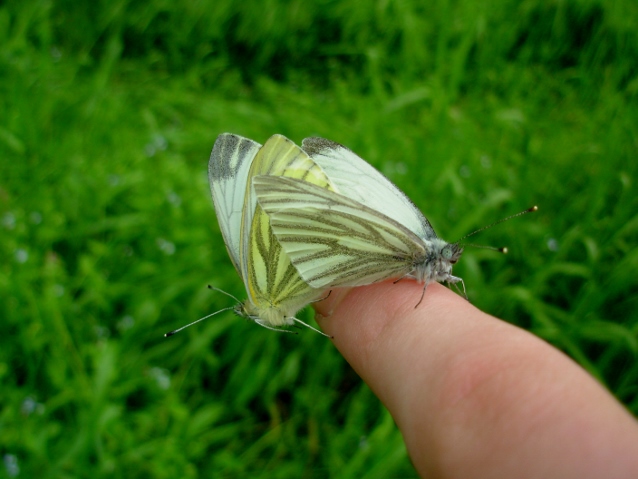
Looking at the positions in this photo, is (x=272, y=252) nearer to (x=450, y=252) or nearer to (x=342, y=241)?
(x=342, y=241)

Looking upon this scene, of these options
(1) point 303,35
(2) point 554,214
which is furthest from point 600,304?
(1) point 303,35

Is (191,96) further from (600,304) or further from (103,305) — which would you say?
(600,304)

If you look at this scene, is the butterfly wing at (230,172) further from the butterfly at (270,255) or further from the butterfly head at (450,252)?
the butterfly head at (450,252)

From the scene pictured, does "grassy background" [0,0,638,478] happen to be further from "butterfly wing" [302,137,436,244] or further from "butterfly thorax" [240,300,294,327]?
"butterfly wing" [302,137,436,244]

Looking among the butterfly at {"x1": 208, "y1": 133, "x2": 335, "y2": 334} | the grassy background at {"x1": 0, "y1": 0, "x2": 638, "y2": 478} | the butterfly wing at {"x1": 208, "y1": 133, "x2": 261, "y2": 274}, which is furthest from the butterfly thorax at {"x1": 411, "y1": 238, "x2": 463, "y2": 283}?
the grassy background at {"x1": 0, "y1": 0, "x2": 638, "y2": 478}

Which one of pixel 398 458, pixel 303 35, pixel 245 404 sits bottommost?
pixel 245 404

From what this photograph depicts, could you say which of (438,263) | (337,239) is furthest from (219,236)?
(438,263)
